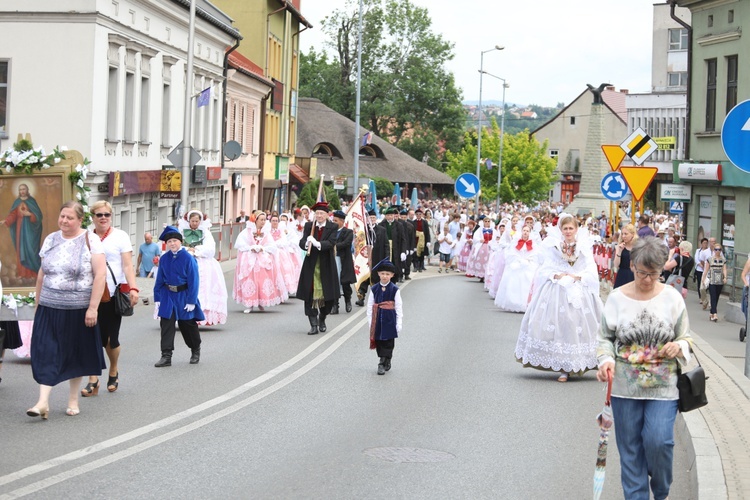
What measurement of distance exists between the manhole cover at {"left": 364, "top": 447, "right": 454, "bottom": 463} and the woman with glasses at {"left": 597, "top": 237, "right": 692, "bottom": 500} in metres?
2.21

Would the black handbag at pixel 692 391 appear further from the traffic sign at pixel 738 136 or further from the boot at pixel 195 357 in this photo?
the boot at pixel 195 357

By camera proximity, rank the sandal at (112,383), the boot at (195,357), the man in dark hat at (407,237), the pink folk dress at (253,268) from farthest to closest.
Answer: the man in dark hat at (407,237) → the pink folk dress at (253,268) → the boot at (195,357) → the sandal at (112,383)

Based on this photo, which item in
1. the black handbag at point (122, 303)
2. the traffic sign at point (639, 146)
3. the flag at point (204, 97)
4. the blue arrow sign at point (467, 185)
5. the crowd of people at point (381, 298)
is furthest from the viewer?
the blue arrow sign at point (467, 185)

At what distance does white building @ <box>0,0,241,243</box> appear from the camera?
29.0 meters

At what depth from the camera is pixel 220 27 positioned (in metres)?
44.5

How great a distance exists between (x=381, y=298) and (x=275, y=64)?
1908 inches

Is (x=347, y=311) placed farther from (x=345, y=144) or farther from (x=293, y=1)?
(x=345, y=144)

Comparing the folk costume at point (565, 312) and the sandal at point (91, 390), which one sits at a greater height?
the folk costume at point (565, 312)

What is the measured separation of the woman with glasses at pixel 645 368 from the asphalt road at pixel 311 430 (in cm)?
105

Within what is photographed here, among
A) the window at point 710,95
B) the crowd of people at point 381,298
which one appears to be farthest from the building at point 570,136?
the crowd of people at point 381,298

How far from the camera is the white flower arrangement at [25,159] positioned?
39.5 ft

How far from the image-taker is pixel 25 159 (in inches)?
474

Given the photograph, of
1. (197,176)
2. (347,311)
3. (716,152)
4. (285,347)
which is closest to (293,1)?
(197,176)

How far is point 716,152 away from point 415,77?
59.4 m
